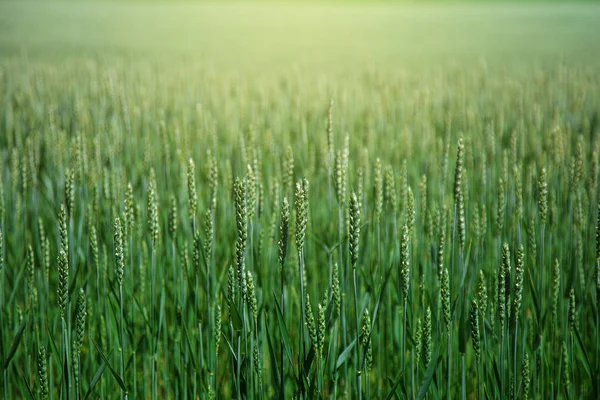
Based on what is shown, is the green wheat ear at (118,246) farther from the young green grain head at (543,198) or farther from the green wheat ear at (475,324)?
the young green grain head at (543,198)

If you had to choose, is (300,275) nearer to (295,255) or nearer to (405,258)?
(405,258)

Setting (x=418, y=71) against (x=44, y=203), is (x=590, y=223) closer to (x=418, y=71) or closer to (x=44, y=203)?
(x=44, y=203)

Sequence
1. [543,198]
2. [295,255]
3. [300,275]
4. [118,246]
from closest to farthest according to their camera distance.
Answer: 1. [300,275]
2. [118,246]
3. [543,198]
4. [295,255]

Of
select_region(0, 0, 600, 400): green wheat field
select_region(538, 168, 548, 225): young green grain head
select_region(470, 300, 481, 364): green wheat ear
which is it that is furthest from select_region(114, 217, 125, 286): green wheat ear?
select_region(538, 168, 548, 225): young green grain head

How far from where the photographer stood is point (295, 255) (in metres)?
2.12

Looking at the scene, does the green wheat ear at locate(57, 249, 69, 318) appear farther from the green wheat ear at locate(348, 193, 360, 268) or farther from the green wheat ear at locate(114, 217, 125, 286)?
the green wheat ear at locate(348, 193, 360, 268)

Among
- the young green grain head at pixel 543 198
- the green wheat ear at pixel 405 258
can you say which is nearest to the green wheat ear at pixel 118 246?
the green wheat ear at pixel 405 258

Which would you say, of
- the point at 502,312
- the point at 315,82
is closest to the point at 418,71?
the point at 315,82

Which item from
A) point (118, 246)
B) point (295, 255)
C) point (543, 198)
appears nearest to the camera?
point (118, 246)

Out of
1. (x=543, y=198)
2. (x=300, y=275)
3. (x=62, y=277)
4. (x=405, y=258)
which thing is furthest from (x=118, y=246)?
(x=543, y=198)

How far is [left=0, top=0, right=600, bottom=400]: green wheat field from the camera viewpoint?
130cm

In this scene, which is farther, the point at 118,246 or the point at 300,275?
the point at 118,246

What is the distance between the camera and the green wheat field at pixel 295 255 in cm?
130

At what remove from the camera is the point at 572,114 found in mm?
4719
